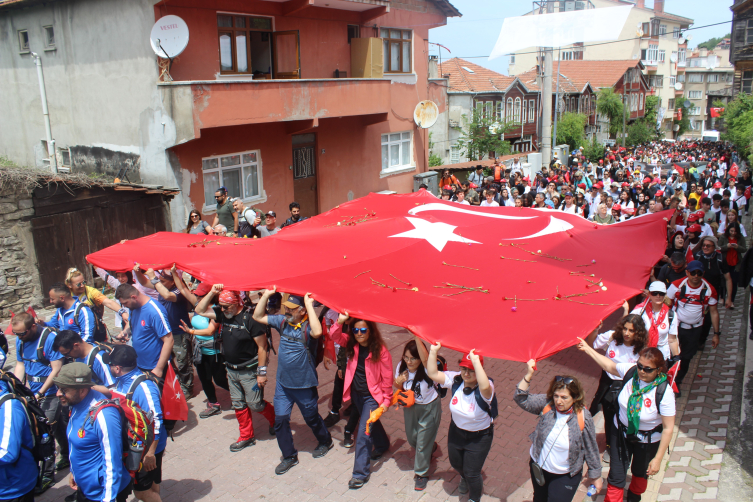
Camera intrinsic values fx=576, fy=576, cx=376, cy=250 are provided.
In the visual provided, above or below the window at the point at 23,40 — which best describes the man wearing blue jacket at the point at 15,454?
below

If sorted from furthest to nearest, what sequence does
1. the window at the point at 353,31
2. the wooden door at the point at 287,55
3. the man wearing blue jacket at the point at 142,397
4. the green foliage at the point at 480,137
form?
the green foliage at the point at 480,137 < the window at the point at 353,31 < the wooden door at the point at 287,55 < the man wearing blue jacket at the point at 142,397

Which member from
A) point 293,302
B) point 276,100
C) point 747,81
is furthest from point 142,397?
point 747,81

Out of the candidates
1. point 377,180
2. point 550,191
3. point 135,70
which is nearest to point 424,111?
point 377,180

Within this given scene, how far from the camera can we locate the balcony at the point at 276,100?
39.4ft

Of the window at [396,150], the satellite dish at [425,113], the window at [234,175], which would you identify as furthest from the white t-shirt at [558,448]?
the satellite dish at [425,113]

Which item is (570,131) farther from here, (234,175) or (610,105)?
(234,175)

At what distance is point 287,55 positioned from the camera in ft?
51.4

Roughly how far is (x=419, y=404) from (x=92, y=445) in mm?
2663

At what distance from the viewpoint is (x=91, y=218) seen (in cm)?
1111

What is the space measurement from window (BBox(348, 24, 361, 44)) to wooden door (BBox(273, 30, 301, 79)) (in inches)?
98.0

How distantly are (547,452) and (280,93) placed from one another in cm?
1132

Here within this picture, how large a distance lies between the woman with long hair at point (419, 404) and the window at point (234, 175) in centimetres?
975

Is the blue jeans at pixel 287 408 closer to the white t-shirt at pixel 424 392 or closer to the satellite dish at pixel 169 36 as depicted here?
the white t-shirt at pixel 424 392

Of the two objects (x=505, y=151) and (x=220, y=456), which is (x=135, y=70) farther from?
(x=505, y=151)
